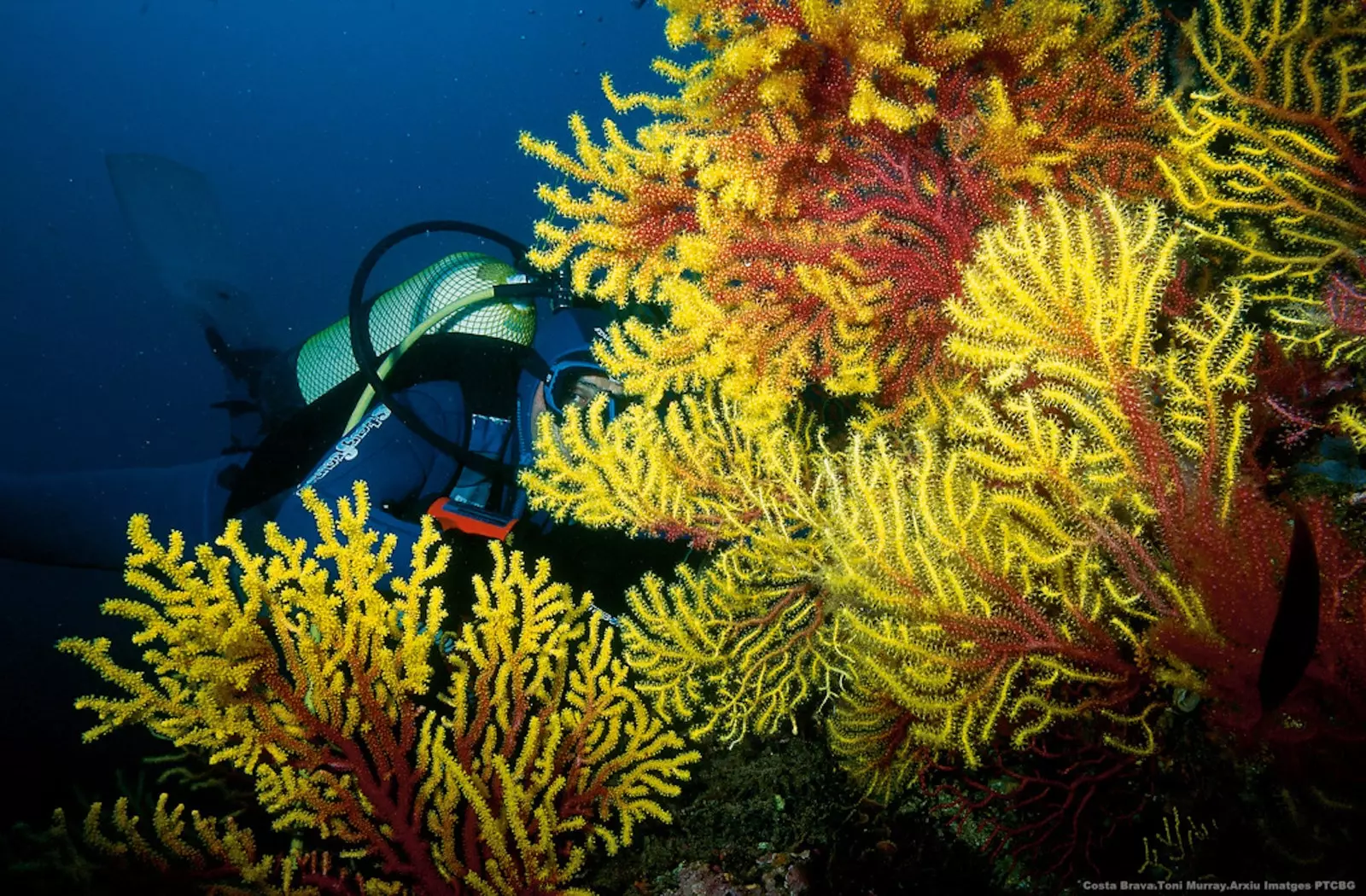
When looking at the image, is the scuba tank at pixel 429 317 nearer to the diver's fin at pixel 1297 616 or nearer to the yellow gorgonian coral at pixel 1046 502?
the yellow gorgonian coral at pixel 1046 502

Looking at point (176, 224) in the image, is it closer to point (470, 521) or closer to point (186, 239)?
point (186, 239)

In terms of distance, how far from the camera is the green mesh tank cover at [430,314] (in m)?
4.37

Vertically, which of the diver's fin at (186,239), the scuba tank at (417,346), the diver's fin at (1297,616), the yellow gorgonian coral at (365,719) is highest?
the diver's fin at (186,239)

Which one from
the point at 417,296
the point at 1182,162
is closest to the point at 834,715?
the point at 1182,162

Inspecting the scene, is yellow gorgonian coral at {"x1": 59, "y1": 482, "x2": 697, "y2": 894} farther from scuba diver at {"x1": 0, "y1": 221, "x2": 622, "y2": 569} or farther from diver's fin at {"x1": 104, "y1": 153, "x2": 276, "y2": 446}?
diver's fin at {"x1": 104, "y1": 153, "x2": 276, "y2": 446}

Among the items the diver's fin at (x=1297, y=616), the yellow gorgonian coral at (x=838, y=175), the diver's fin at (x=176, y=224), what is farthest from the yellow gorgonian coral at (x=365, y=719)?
the diver's fin at (x=176, y=224)

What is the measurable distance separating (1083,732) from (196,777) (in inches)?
171

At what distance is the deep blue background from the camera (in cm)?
3606

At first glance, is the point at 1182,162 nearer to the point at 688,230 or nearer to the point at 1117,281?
the point at 1117,281

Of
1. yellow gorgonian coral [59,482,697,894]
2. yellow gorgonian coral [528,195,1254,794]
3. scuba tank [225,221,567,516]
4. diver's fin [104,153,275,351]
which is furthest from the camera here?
diver's fin [104,153,275,351]

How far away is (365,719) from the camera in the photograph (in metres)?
2.88

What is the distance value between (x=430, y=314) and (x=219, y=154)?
88.9m

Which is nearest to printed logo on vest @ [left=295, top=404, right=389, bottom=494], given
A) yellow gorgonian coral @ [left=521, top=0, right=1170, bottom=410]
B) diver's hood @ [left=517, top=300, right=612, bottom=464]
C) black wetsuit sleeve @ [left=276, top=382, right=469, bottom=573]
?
black wetsuit sleeve @ [left=276, top=382, right=469, bottom=573]

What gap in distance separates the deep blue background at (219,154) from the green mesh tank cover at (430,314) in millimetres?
21158
